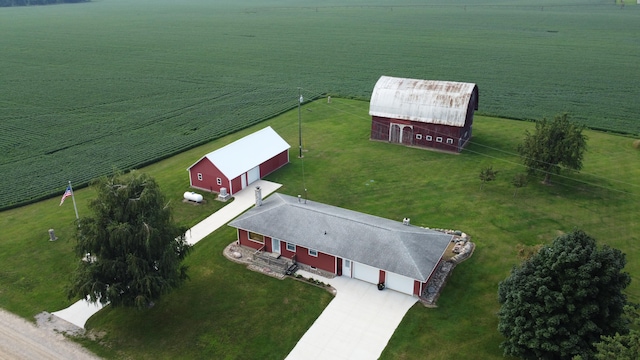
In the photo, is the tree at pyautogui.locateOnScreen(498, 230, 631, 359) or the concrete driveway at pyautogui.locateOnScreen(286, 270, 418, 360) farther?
the concrete driveway at pyautogui.locateOnScreen(286, 270, 418, 360)

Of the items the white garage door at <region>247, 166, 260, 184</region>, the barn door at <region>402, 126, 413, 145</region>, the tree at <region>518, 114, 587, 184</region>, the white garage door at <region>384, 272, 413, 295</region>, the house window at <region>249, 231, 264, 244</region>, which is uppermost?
the tree at <region>518, 114, 587, 184</region>

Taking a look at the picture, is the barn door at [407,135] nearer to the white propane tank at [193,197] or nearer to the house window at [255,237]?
the white propane tank at [193,197]

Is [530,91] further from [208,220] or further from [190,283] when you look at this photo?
[190,283]

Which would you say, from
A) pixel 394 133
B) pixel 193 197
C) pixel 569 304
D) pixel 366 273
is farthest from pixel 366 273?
pixel 394 133

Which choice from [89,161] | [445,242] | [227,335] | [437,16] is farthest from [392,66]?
[437,16]

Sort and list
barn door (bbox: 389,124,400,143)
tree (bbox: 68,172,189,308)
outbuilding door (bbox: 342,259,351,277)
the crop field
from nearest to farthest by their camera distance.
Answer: tree (bbox: 68,172,189,308), outbuilding door (bbox: 342,259,351,277), barn door (bbox: 389,124,400,143), the crop field

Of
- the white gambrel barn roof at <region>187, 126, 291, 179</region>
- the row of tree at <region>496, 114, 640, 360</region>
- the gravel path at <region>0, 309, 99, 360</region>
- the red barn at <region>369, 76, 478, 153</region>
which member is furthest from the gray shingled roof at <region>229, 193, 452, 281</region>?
the red barn at <region>369, 76, 478, 153</region>

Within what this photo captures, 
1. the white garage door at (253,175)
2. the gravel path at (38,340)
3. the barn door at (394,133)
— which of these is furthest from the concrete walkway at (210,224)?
the barn door at (394,133)

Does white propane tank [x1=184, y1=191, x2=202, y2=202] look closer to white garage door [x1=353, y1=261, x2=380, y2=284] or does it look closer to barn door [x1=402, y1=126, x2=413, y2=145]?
white garage door [x1=353, y1=261, x2=380, y2=284]
